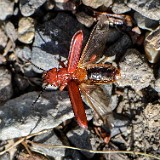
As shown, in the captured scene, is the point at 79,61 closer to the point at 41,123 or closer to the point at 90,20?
the point at 90,20

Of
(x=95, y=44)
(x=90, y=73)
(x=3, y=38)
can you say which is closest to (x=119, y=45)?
(x=95, y=44)

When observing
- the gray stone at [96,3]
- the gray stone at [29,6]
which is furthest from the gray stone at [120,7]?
the gray stone at [29,6]

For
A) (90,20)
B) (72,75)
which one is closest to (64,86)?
(72,75)

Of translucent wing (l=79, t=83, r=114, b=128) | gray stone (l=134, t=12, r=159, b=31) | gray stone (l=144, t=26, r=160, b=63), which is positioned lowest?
translucent wing (l=79, t=83, r=114, b=128)

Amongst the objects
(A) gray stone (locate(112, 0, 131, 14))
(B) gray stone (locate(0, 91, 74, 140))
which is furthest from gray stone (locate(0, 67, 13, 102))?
(A) gray stone (locate(112, 0, 131, 14))

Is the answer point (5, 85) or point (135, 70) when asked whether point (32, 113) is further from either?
point (135, 70)

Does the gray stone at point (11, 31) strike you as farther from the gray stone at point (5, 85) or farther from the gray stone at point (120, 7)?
the gray stone at point (120, 7)

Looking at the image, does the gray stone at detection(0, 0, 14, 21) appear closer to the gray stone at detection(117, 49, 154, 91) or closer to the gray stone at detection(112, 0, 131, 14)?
the gray stone at detection(112, 0, 131, 14)
